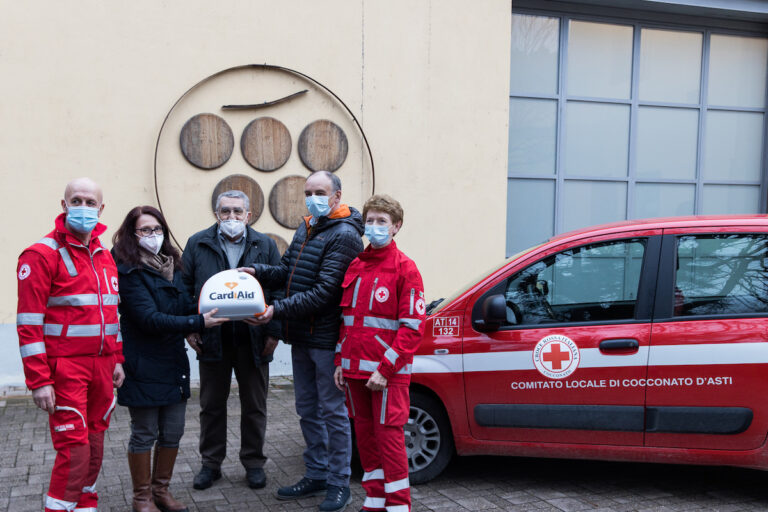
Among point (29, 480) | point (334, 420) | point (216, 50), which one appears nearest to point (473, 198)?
point (216, 50)

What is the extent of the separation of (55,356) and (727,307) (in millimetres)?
3598

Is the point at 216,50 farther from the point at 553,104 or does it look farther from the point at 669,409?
the point at 669,409

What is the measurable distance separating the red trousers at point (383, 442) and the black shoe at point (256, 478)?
908 millimetres

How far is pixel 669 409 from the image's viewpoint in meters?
3.78

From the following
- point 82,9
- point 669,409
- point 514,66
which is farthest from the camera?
point 514,66

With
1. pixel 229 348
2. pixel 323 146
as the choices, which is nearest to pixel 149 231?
pixel 229 348

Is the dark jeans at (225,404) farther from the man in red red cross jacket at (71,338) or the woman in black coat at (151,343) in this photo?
the man in red red cross jacket at (71,338)

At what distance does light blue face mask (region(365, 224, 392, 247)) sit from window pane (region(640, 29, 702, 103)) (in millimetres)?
6569

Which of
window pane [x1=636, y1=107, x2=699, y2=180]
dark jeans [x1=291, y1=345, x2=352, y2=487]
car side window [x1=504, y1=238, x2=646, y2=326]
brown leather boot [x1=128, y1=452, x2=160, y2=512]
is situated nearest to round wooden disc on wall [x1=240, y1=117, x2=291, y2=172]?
dark jeans [x1=291, y1=345, x2=352, y2=487]

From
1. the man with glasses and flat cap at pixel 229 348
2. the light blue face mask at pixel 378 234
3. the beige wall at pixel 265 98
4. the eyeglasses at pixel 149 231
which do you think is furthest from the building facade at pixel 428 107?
the light blue face mask at pixel 378 234

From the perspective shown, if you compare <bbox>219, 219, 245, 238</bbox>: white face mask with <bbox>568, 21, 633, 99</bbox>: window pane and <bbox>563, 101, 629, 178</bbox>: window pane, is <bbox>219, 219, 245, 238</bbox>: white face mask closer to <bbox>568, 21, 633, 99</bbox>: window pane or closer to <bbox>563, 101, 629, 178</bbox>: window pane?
<bbox>563, 101, 629, 178</bbox>: window pane

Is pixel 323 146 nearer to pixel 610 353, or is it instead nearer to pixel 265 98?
pixel 265 98

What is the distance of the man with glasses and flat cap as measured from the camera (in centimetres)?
405

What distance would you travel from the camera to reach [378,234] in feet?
11.1
